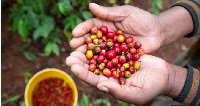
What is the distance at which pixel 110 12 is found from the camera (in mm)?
2926

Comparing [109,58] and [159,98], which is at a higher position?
[109,58]

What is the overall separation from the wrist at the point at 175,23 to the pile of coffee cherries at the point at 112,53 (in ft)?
2.01

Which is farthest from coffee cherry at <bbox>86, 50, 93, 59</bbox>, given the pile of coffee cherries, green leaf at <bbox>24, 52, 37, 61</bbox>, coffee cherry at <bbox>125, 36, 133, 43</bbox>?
green leaf at <bbox>24, 52, 37, 61</bbox>

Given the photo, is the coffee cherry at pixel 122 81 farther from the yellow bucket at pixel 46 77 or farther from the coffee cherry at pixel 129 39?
the yellow bucket at pixel 46 77

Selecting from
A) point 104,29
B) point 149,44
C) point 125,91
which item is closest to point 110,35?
point 104,29

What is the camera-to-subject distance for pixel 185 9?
324 cm

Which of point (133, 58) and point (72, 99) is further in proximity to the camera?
point (72, 99)

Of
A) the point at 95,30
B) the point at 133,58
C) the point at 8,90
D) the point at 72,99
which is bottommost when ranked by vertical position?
the point at 8,90

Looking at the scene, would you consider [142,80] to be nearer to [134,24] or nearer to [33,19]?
[134,24]

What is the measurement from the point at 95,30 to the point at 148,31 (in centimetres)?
90

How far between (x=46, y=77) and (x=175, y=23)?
2570 millimetres

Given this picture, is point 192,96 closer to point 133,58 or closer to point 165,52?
point 133,58

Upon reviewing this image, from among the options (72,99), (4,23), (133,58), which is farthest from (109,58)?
(4,23)

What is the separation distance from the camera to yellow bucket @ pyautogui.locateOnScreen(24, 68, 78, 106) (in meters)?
3.21
